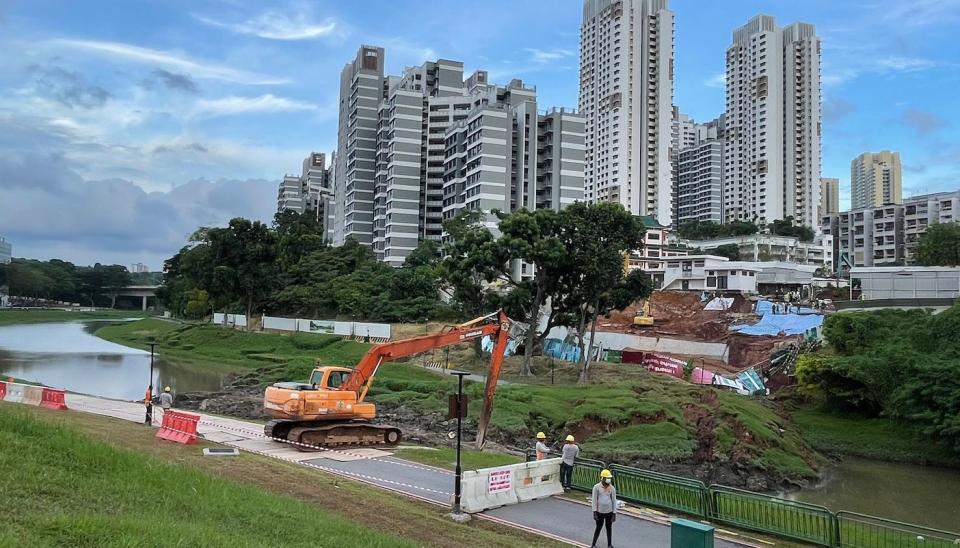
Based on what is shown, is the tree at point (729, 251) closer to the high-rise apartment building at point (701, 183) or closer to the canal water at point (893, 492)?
the high-rise apartment building at point (701, 183)

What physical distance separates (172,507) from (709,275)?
90.6 meters

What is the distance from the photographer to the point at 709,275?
93938 mm

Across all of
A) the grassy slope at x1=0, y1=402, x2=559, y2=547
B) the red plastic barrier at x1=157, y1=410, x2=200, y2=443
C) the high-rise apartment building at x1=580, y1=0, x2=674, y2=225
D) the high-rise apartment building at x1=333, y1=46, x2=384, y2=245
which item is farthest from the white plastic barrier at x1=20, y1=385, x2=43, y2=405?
the high-rise apartment building at x1=580, y1=0, x2=674, y2=225

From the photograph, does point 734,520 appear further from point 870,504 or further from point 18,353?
point 18,353

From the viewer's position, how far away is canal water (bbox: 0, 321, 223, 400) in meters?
49.2

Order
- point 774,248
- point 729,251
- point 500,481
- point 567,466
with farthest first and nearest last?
1. point 774,248
2. point 729,251
3. point 567,466
4. point 500,481

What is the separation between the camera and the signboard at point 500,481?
17.3 meters

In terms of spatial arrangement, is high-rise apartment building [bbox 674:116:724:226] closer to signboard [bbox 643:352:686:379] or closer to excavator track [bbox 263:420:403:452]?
signboard [bbox 643:352:686:379]

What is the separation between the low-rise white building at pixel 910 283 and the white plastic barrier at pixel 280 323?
60.3 meters

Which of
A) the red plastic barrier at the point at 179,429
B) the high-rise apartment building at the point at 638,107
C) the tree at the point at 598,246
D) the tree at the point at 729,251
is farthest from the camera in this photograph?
the high-rise apartment building at the point at 638,107

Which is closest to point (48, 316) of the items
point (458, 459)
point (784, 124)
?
point (458, 459)

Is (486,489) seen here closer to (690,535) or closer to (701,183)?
(690,535)

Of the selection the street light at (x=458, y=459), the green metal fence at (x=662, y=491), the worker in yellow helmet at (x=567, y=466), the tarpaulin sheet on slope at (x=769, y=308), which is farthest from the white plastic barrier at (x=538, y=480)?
the tarpaulin sheet on slope at (x=769, y=308)

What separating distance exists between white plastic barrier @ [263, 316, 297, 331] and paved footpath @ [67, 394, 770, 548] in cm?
5166
